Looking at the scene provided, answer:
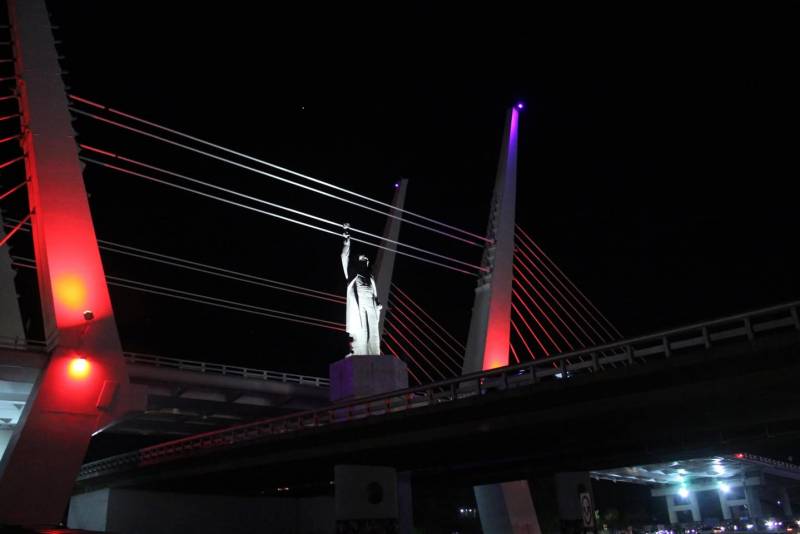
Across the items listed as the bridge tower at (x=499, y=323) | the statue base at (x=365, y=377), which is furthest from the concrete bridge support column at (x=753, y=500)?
the statue base at (x=365, y=377)

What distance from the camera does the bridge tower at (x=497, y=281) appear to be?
109ft

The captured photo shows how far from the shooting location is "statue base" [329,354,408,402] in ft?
105

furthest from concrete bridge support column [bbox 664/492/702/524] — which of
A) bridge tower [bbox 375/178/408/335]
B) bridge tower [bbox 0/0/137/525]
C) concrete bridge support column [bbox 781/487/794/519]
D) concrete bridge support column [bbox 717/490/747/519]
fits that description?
bridge tower [bbox 0/0/137/525]

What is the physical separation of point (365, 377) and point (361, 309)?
156 inches

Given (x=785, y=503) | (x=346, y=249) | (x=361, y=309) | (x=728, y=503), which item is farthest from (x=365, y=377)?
(x=785, y=503)

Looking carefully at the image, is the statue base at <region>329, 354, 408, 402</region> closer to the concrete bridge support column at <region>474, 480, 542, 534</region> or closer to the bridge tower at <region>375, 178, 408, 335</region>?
the concrete bridge support column at <region>474, 480, 542, 534</region>

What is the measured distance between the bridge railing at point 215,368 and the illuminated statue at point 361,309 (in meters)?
10.7

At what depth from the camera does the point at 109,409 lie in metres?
24.8

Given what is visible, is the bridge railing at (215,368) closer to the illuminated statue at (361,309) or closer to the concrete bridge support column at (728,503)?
the illuminated statue at (361,309)

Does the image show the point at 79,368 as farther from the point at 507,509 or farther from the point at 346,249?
the point at 507,509

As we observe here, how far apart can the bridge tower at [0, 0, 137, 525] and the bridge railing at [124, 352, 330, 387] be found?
46.0ft

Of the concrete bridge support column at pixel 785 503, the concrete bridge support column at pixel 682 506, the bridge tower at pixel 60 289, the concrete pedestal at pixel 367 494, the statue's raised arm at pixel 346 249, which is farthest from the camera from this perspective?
the concrete bridge support column at pixel 682 506

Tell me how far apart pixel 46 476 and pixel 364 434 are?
10444 millimetres

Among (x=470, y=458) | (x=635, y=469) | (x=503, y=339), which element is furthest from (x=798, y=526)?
(x=470, y=458)
